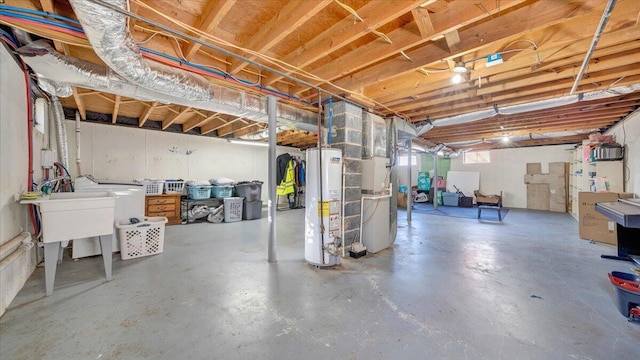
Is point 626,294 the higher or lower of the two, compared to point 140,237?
lower

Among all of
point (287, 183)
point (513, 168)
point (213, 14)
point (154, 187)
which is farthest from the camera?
point (513, 168)

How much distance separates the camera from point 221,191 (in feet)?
19.9

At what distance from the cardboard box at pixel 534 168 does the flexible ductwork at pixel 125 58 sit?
415 inches

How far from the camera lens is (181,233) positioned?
473cm

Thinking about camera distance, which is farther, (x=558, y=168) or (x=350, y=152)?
(x=558, y=168)

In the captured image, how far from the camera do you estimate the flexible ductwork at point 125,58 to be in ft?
4.84

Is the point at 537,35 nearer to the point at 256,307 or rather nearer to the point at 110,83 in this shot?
the point at 256,307

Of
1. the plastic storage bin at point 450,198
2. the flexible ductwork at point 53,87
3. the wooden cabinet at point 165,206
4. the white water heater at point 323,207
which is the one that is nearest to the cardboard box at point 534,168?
the plastic storage bin at point 450,198

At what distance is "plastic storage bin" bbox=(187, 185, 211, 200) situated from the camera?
5.74 metres

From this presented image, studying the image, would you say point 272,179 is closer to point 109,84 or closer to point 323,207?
point 323,207

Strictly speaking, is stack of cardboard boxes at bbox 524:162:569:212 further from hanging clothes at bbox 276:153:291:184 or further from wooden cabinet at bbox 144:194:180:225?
wooden cabinet at bbox 144:194:180:225

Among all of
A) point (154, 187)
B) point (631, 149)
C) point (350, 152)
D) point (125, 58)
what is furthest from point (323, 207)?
point (631, 149)

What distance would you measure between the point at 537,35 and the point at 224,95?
11.1 feet

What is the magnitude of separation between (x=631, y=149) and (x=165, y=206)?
9.07m
